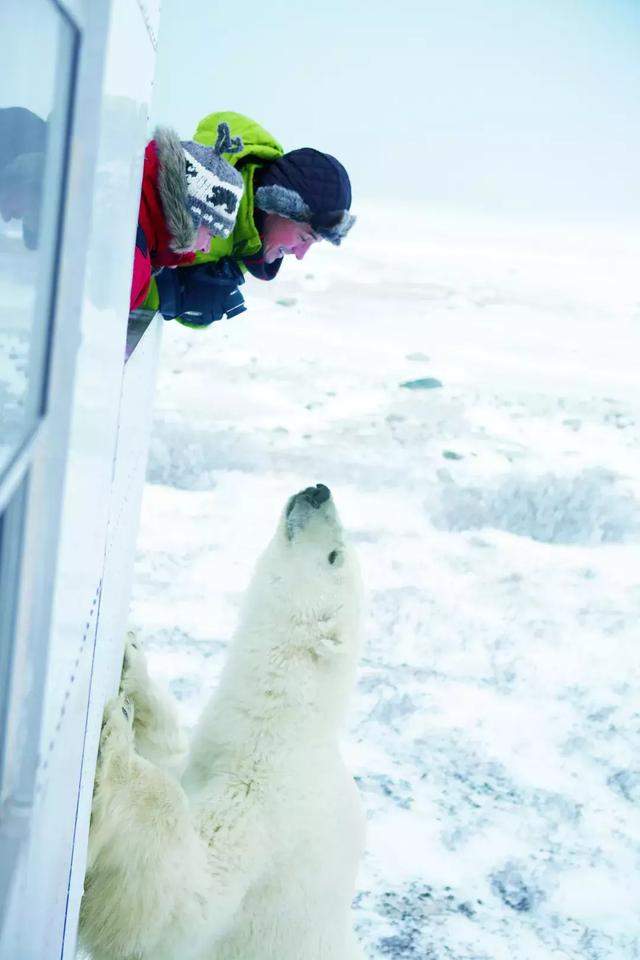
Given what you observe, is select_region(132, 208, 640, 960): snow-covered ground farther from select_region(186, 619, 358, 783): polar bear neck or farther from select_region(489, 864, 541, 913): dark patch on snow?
select_region(186, 619, 358, 783): polar bear neck

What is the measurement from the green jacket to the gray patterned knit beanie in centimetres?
26

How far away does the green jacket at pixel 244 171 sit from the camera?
2.07 m

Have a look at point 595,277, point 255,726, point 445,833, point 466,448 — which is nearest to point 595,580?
point 466,448

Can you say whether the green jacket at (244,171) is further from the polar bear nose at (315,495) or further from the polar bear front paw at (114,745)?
the polar bear front paw at (114,745)

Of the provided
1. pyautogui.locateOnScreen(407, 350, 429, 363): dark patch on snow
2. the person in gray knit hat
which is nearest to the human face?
the person in gray knit hat

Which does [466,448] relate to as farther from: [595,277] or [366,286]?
[595,277]

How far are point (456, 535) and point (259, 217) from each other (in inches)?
156

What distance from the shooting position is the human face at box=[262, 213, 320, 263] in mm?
2135

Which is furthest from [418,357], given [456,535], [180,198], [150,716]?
[180,198]

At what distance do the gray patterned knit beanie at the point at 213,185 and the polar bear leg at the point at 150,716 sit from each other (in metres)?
0.96

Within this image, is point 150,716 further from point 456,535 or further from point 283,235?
point 456,535

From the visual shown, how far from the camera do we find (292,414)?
7.49m

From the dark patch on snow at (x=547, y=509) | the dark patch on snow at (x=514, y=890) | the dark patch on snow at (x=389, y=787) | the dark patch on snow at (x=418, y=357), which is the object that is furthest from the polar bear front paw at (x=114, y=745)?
the dark patch on snow at (x=418, y=357)

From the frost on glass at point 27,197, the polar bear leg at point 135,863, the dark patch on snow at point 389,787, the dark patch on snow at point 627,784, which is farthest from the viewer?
the dark patch on snow at point 627,784
